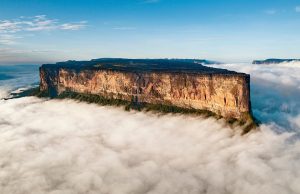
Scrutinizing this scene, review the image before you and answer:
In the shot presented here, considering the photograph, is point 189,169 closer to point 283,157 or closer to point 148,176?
point 148,176

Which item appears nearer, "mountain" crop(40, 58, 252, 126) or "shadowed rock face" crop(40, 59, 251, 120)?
"shadowed rock face" crop(40, 59, 251, 120)

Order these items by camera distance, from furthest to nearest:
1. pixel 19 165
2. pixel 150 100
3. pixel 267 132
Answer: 1. pixel 150 100
2. pixel 267 132
3. pixel 19 165

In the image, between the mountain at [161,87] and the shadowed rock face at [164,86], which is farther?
the mountain at [161,87]

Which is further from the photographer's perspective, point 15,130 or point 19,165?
point 15,130

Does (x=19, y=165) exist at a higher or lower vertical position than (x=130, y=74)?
lower

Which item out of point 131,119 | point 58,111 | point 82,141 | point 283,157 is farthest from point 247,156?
point 58,111

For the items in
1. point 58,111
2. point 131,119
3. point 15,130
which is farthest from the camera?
point 58,111

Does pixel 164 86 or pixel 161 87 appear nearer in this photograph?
pixel 164 86

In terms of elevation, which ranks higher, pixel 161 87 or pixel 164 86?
pixel 164 86
